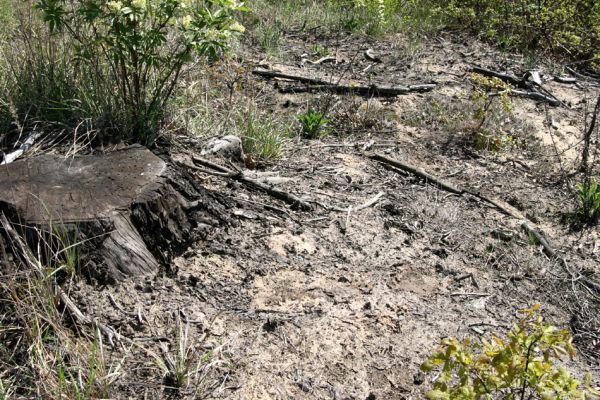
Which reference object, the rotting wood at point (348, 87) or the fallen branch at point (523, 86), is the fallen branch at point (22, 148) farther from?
the fallen branch at point (523, 86)

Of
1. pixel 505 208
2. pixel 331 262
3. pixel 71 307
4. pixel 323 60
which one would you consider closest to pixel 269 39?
pixel 323 60

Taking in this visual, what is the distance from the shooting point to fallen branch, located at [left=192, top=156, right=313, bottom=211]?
422cm

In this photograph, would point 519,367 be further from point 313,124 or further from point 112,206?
point 313,124

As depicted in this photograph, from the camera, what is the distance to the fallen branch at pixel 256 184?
4223 millimetres

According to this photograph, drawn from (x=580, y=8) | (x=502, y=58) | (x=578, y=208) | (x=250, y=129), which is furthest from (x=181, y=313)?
(x=580, y=8)

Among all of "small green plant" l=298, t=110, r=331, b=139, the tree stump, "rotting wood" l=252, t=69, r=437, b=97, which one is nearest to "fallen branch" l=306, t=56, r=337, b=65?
"rotting wood" l=252, t=69, r=437, b=97

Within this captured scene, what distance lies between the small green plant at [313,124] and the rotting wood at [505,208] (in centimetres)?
51

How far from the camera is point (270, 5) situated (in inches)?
352

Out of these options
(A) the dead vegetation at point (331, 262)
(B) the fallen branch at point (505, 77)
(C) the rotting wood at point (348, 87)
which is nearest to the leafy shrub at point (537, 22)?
(B) the fallen branch at point (505, 77)

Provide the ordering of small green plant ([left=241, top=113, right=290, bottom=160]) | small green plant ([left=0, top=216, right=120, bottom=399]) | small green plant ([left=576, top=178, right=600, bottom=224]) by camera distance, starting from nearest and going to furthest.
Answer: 1. small green plant ([left=0, top=216, right=120, bottom=399])
2. small green plant ([left=576, top=178, right=600, bottom=224])
3. small green plant ([left=241, top=113, right=290, bottom=160])

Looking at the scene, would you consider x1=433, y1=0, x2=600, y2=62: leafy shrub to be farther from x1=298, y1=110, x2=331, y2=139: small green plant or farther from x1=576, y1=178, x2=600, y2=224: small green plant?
x1=298, y1=110, x2=331, y2=139: small green plant

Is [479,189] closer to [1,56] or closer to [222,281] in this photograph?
[222,281]

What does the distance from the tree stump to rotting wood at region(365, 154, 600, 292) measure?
1960mm

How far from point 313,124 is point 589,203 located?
7.51 feet
